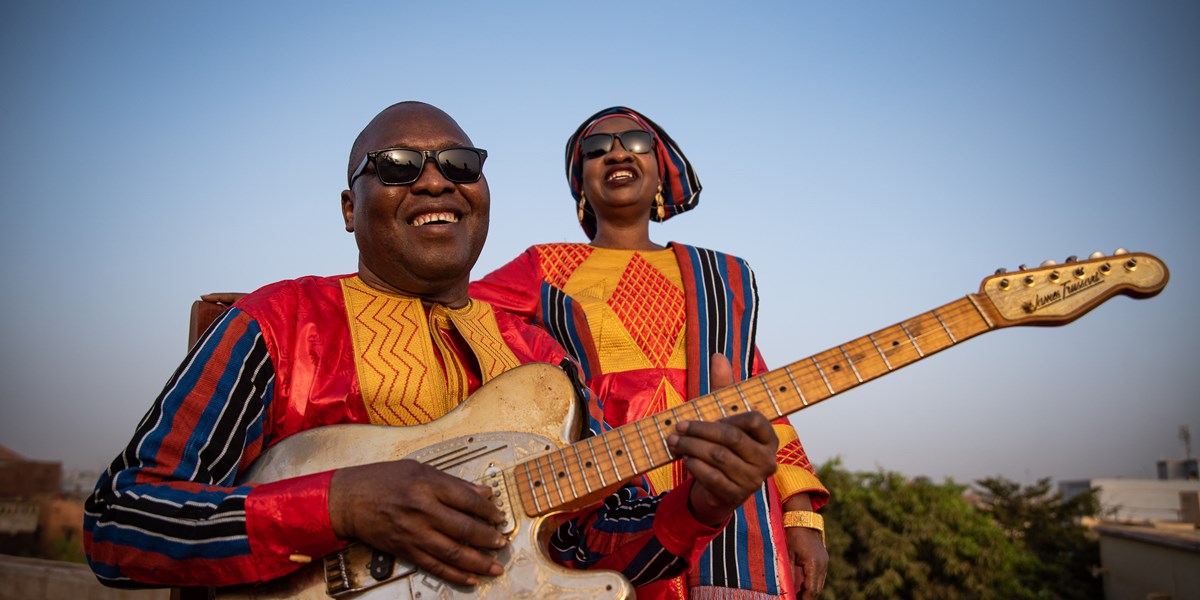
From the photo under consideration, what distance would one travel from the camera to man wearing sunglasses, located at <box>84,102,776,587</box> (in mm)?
2066

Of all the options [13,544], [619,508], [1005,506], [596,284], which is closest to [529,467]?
[619,508]

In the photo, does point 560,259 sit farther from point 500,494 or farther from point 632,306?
point 500,494

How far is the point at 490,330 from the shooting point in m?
3.03

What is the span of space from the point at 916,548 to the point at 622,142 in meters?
14.1

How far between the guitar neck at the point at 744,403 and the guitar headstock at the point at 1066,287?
0.29ft

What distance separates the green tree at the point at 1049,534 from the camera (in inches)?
705

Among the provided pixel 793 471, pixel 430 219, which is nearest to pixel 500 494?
pixel 430 219

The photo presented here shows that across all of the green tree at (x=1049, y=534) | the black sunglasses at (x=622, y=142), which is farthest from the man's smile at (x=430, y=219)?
the green tree at (x=1049, y=534)

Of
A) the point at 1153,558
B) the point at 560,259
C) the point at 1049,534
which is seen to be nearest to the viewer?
the point at 560,259

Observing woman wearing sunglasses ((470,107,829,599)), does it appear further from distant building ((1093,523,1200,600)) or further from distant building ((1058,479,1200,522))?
distant building ((1058,479,1200,522))

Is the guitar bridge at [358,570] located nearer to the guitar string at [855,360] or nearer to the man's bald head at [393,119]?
the guitar string at [855,360]

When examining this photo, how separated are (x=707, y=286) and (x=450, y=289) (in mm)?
1386

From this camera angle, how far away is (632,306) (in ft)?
12.6

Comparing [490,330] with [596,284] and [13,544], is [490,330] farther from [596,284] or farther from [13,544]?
[13,544]
